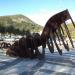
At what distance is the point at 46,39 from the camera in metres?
18.2

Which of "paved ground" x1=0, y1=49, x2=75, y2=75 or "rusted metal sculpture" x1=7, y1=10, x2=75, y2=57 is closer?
"paved ground" x1=0, y1=49, x2=75, y2=75

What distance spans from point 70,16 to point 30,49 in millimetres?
4306

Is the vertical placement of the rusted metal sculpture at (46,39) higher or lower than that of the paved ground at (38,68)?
higher

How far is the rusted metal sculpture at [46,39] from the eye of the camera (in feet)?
54.3

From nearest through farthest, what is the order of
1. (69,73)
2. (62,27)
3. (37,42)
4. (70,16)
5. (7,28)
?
(69,73) < (70,16) < (62,27) < (37,42) < (7,28)

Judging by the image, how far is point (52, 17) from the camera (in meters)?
16.6

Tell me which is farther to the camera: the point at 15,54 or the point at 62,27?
the point at 15,54

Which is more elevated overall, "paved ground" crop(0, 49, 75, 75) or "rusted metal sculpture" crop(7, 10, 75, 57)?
"rusted metal sculpture" crop(7, 10, 75, 57)

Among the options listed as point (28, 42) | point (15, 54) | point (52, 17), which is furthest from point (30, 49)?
point (52, 17)

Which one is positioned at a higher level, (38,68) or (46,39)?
(46,39)

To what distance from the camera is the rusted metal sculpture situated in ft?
54.3

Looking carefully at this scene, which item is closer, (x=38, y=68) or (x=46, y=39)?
(x=38, y=68)

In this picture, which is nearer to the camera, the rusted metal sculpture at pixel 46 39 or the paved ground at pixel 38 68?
the paved ground at pixel 38 68

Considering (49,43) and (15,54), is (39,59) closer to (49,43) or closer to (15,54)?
(49,43)
